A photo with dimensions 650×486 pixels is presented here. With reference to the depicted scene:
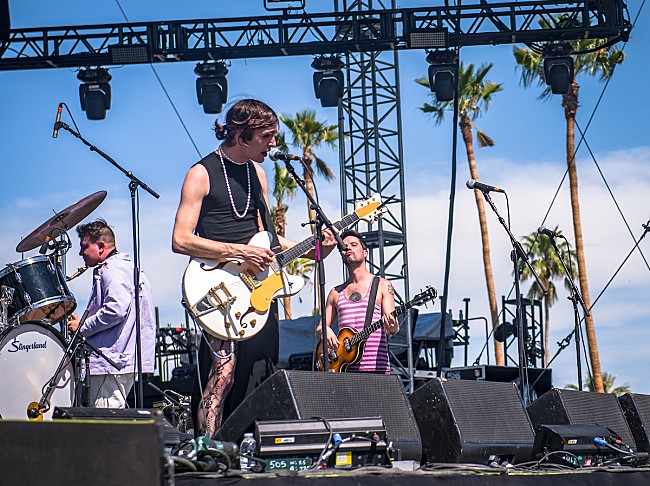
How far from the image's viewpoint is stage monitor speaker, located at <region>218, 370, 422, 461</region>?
332 centimetres

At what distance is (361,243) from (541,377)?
19.6ft

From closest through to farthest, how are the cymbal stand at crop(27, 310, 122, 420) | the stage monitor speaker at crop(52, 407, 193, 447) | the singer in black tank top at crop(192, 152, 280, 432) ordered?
the stage monitor speaker at crop(52, 407, 193, 447)
the singer in black tank top at crop(192, 152, 280, 432)
the cymbal stand at crop(27, 310, 122, 420)

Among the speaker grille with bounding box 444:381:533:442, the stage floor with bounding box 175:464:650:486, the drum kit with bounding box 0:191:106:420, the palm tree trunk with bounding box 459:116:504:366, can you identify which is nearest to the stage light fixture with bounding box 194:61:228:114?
the drum kit with bounding box 0:191:106:420

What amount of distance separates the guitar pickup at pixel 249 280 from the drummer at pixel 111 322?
122cm

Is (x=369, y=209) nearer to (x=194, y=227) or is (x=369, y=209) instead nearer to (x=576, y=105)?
(x=194, y=227)

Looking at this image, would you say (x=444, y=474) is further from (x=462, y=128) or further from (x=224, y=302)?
(x=462, y=128)

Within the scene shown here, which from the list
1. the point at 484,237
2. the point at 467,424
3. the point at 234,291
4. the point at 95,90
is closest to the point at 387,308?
the point at 234,291

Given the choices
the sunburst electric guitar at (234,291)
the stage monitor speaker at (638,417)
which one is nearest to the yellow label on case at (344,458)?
the sunburst electric guitar at (234,291)

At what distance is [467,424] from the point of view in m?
3.92

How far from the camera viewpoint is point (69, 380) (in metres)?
5.91

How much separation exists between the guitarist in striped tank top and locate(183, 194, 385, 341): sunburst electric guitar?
1416 mm

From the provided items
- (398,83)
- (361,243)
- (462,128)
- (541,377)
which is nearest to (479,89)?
(462,128)

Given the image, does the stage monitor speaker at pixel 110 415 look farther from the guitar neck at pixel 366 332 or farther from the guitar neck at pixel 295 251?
the guitar neck at pixel 366 332

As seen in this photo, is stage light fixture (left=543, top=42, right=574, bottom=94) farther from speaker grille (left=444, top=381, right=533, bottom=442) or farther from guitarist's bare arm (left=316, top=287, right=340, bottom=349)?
speaker grille (left=444, top=381, right=533, bottom=442)
